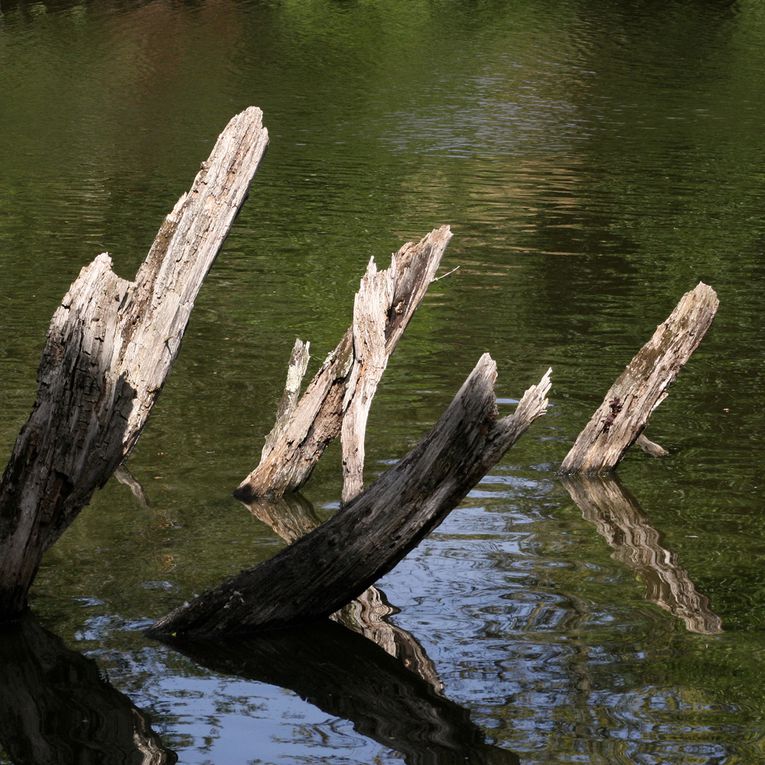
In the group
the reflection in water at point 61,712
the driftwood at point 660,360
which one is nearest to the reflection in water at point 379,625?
the reflection in water at point 61,712

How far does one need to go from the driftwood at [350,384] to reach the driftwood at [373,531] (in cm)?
194

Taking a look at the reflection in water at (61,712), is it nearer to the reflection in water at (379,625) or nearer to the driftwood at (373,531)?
the driftwood at (373,531)

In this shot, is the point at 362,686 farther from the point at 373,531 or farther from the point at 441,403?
the point at 441,403

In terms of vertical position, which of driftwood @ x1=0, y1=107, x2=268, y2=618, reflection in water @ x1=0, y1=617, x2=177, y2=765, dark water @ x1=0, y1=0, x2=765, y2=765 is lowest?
dark water @ x1=0, y1=0, x2=765, y2=765

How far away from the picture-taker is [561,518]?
9.84 meters

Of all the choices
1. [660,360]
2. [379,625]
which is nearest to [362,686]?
[379,625]

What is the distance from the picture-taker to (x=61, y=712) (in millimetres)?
6883

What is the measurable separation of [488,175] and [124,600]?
19.2 metres

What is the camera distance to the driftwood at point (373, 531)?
6938 millimetres

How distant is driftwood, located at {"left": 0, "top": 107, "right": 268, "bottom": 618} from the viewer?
7043 millimetres

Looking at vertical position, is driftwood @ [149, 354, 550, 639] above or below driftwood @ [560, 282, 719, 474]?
above

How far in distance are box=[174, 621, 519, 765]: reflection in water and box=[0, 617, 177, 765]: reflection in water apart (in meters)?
0.54

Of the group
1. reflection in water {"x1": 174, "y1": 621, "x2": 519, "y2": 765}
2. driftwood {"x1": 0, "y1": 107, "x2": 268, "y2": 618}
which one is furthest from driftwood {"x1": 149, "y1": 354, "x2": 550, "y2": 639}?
driftwood {"x1": 0, "y1": 107, "x2": 268, "y2": 618}

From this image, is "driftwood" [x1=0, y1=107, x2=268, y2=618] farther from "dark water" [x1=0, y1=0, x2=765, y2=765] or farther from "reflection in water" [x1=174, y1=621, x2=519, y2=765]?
"reflection in water" [x1=174, y1=621, x2=519, y2=765]
